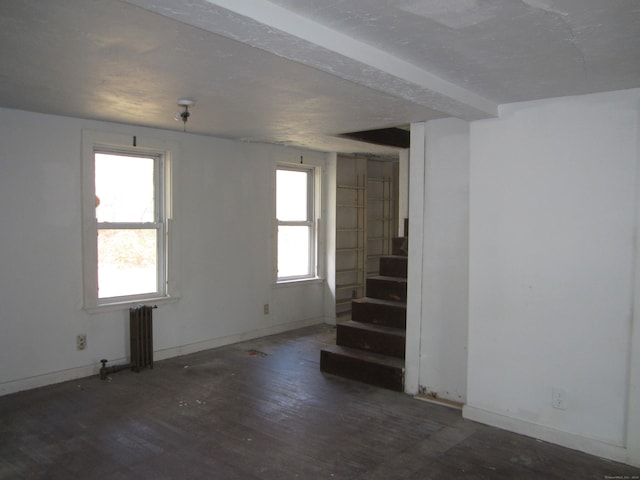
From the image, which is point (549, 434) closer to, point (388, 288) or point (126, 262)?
point (388, 288)

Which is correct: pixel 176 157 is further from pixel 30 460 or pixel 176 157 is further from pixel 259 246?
pixel 30 460

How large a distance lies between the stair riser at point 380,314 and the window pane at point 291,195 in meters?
1.88

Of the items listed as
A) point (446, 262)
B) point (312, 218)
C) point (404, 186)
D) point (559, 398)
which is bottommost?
point (559, 398)

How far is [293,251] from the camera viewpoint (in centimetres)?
664

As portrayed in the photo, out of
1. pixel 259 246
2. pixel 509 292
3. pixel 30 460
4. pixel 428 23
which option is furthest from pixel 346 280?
pixel 428 23

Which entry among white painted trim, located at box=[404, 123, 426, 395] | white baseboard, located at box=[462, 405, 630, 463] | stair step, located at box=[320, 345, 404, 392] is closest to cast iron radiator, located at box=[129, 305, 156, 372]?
stair step, located at box=[320, 345, 404, 392]

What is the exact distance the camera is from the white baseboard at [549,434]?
3127 mm

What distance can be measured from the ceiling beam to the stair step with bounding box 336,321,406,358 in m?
2.32

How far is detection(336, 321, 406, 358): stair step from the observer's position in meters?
4.62

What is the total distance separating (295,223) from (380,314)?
2081 mm

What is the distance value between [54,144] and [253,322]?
296cm

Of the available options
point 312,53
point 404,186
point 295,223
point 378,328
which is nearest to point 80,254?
point 295,223

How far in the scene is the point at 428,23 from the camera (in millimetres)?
2084

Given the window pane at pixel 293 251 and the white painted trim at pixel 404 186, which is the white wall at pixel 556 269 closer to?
the white painted trim at pixel 404 186
